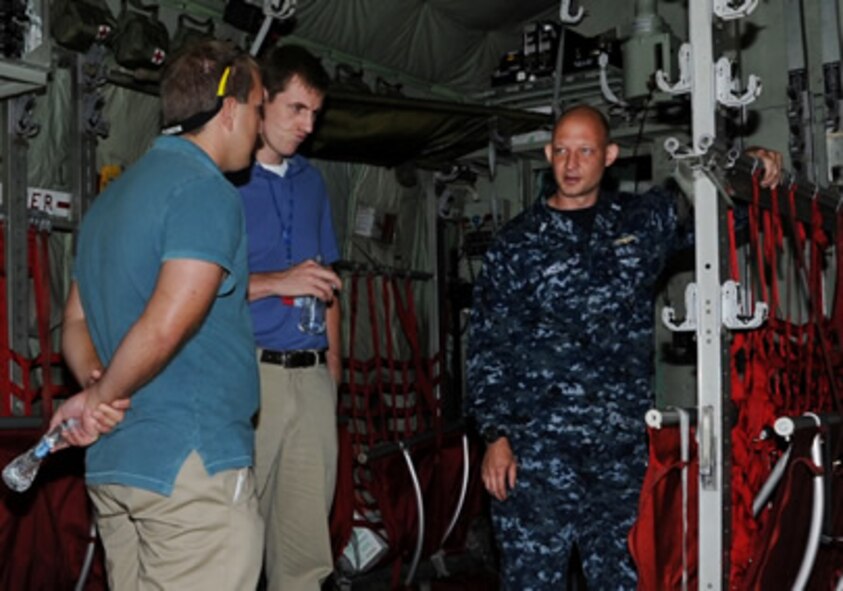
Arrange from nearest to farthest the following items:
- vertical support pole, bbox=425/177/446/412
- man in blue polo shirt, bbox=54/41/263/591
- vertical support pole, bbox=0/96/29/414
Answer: man in blue polo shirt, bbox=54/41/263/591, vertical support pole, bbox=0/96/29/414, vertical support pole, bbox=425/177/446/412

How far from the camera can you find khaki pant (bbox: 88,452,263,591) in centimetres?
223

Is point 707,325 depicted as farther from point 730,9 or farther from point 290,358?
A: point 290,358

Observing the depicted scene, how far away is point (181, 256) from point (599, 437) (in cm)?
150

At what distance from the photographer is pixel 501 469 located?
3.17 metres

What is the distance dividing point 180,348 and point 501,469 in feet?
4.14

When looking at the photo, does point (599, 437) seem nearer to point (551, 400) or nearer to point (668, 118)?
point (551, 400)

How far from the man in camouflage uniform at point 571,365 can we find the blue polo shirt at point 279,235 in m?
0.60

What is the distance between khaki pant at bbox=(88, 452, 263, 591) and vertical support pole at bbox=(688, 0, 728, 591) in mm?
1124

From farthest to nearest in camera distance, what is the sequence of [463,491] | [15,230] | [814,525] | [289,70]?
[463,491] < [15,230] < [289,70] < [814,525]

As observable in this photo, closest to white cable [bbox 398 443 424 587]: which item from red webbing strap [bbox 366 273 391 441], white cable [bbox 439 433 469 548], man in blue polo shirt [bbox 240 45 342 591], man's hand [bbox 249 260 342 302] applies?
white cable [bbox 439 433 469 548]

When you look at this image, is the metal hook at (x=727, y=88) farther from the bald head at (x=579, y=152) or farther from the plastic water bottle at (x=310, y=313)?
the plastic water bottle at (x=310, y=313)

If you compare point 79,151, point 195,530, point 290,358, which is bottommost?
point 195,530

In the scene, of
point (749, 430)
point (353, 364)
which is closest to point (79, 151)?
point (353, 364)

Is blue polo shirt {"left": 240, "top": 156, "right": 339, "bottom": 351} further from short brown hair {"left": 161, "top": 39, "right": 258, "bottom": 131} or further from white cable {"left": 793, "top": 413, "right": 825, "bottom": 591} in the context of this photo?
white cable {"left": 793, "top": 413, "right": 825, "bottom": 591}
